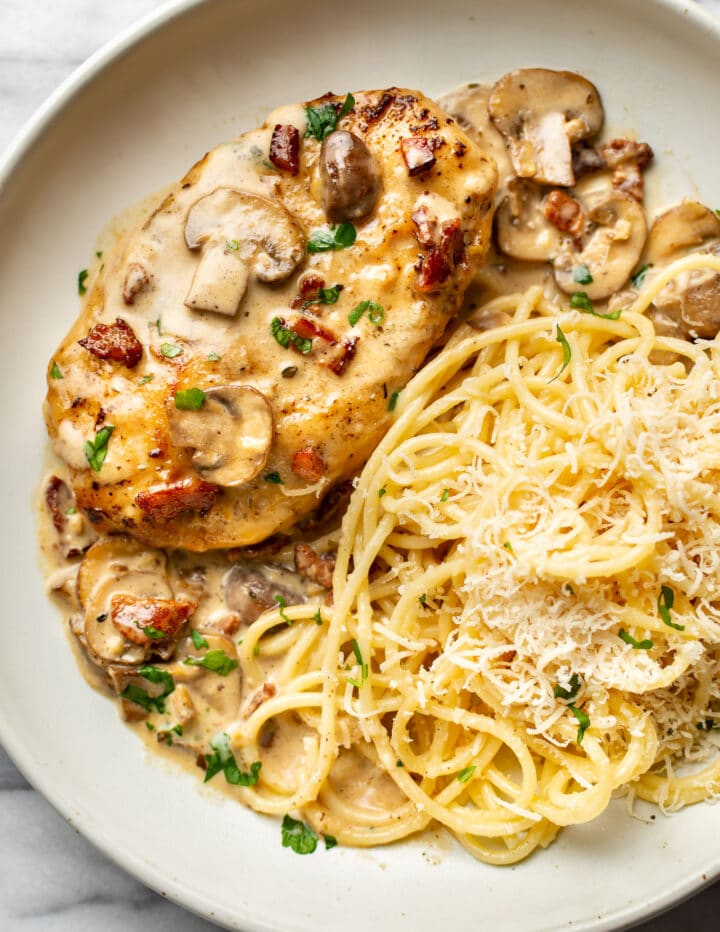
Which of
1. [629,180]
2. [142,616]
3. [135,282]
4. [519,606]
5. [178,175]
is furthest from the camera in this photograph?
[178,175]

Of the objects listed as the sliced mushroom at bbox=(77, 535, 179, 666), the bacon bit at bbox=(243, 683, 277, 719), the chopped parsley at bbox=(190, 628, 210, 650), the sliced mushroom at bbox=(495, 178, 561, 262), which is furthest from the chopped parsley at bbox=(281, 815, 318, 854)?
the sliced mushroom at bbox=(495, 178, 561, 262)

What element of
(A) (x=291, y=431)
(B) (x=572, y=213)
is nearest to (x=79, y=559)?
(A) (x=291, y=431)

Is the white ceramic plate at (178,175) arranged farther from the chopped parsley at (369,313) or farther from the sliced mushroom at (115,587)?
the chopped parsley at (369,313)

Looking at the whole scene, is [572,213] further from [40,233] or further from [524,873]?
[524,873]

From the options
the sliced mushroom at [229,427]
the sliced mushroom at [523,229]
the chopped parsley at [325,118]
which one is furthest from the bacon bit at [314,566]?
the chopped parsley at [325,118]

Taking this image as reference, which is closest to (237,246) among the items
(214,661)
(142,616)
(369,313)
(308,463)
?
(369,313)

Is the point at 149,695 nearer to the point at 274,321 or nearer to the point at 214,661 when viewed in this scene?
the point at 214,661
